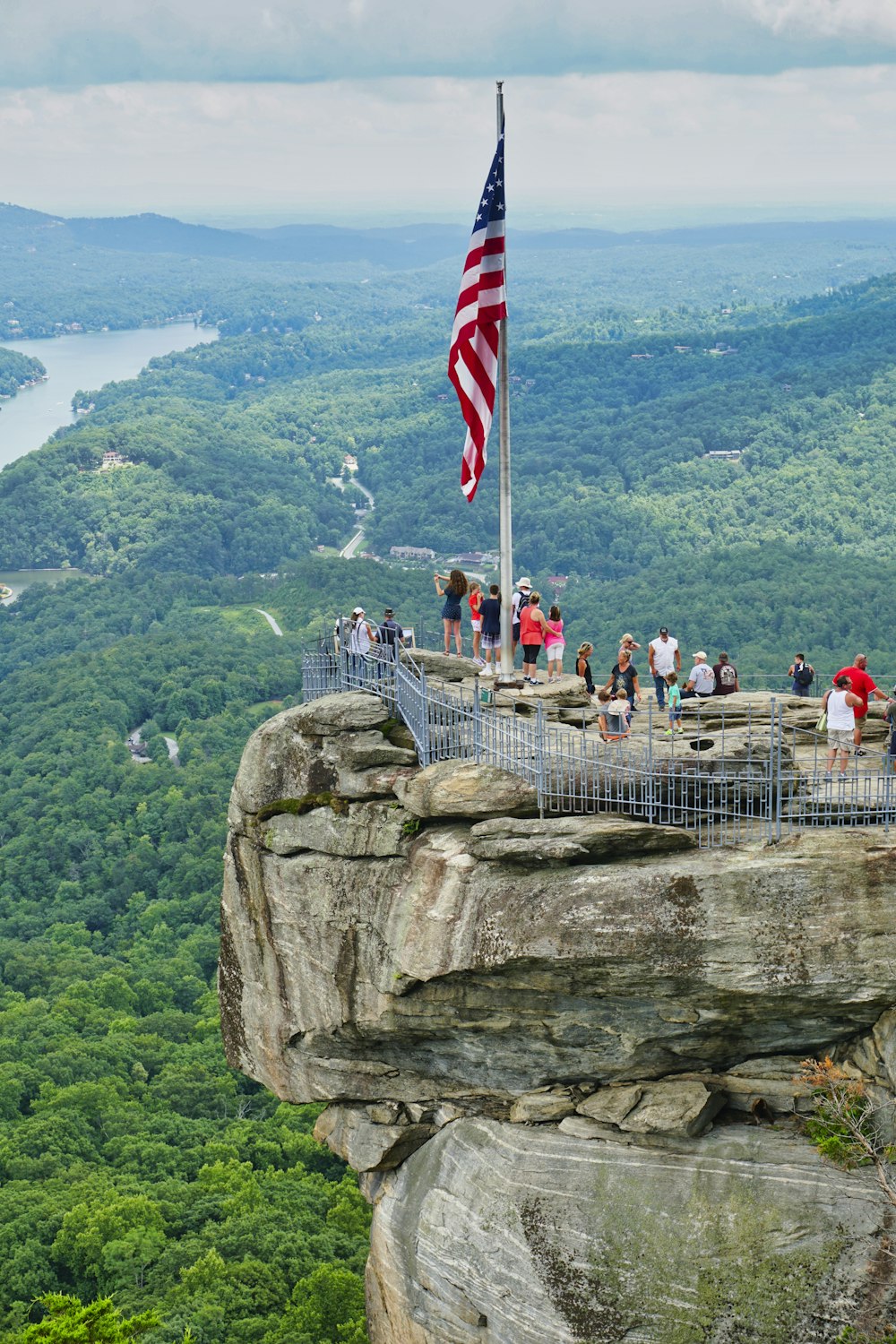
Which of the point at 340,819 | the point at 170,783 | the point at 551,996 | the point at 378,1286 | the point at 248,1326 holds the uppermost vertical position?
the point at 340,819

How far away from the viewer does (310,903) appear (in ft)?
88.4

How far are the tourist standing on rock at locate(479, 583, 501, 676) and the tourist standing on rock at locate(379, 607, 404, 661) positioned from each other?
1499 mm

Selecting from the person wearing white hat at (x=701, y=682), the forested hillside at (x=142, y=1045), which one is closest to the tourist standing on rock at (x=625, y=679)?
the person wearing white hat at (x=701, y=682)

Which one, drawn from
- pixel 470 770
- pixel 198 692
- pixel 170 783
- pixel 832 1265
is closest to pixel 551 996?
pixel 470 770

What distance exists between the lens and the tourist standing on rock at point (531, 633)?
95.8ft

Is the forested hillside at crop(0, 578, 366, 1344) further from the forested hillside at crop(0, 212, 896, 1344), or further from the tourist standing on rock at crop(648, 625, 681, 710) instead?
the tourist standing on rock at crop(648, 625, 681, 710)

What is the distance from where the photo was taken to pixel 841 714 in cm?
2462

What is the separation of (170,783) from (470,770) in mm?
82154

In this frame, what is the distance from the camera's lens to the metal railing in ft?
76.2

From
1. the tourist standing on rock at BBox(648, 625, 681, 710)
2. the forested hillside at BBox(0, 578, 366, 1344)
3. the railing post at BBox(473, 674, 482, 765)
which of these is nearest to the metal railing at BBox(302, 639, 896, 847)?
the railing post at BBox(473, 674, 482, 765)

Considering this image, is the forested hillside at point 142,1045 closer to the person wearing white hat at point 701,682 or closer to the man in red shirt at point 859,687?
the person wearing white hat at point 701,682

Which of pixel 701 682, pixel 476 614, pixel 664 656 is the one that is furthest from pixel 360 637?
pixel 701 682

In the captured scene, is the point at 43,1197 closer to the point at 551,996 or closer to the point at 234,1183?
the point at 234,1183

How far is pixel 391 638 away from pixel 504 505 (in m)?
3.31
